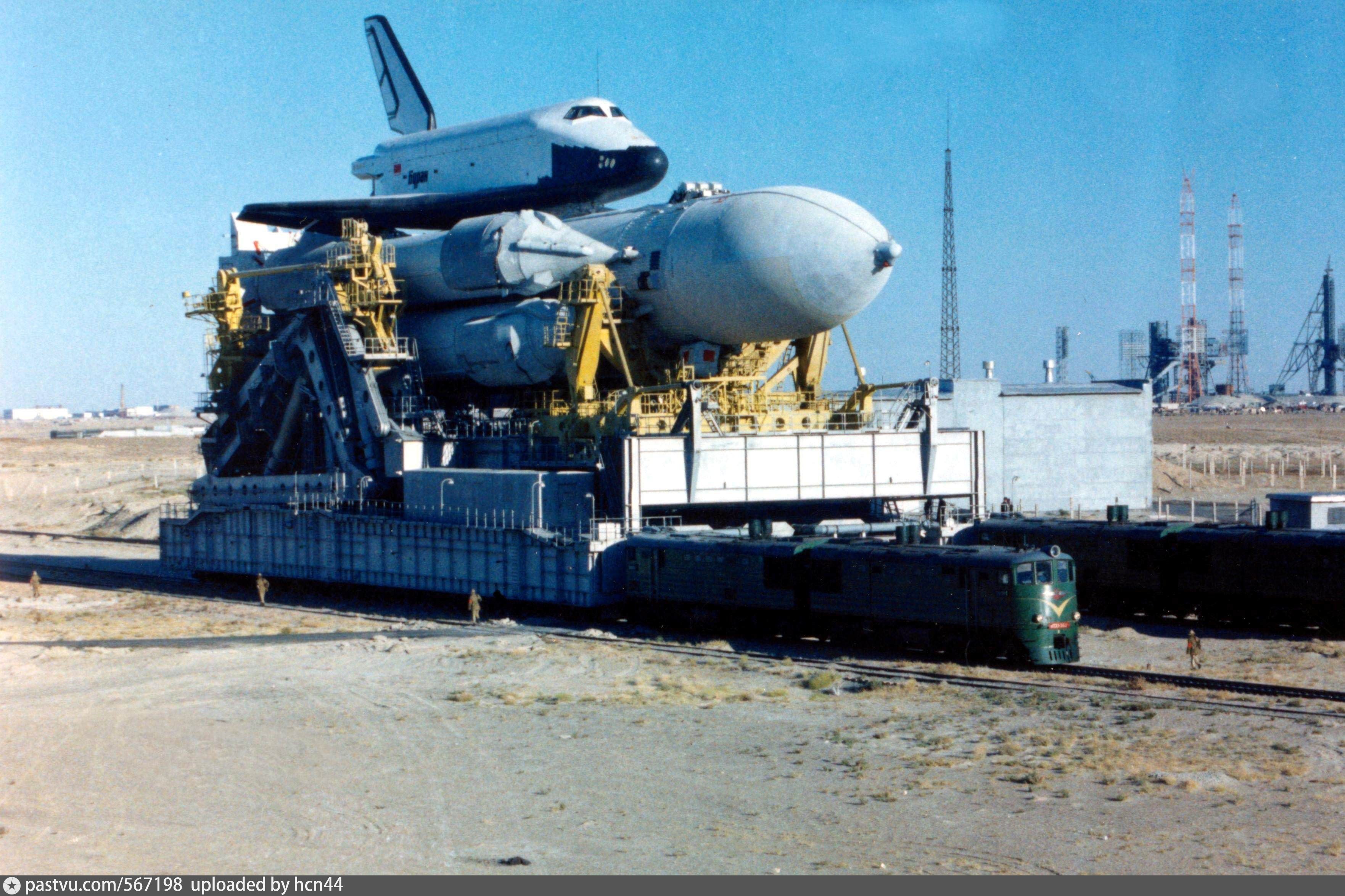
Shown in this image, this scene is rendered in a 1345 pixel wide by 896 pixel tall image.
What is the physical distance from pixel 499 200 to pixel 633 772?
33.3m

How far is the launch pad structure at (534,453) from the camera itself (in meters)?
38.7

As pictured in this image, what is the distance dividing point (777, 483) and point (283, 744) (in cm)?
2016

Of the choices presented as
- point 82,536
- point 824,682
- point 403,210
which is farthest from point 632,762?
point 82,536

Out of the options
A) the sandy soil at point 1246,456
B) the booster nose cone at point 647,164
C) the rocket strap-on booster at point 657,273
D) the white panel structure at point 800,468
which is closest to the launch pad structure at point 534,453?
the white panel structure at point 800,468

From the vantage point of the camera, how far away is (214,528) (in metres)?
50.7

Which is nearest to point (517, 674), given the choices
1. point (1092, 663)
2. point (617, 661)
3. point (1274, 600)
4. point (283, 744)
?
point (617, 661)

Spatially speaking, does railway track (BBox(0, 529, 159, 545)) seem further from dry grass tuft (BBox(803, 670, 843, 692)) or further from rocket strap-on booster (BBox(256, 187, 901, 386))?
dry grass tuft (BBox(803, 670, 843, 692))

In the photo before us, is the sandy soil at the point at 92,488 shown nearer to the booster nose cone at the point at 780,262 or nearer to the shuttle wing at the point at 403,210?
the shuttle wing at the point at 403,210

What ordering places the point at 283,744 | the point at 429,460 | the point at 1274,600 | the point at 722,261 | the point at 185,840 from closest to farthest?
the point at 185,840 → the point at 283,744 → the point at 1274,600 → the point at 722,261 → the point at 429,460

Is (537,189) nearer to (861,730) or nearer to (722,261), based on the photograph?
(722,261)

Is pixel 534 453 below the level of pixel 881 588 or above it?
above

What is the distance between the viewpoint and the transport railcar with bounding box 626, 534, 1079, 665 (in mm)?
27969

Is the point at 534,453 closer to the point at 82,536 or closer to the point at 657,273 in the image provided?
the point at 657,273

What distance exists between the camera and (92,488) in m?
98.2
